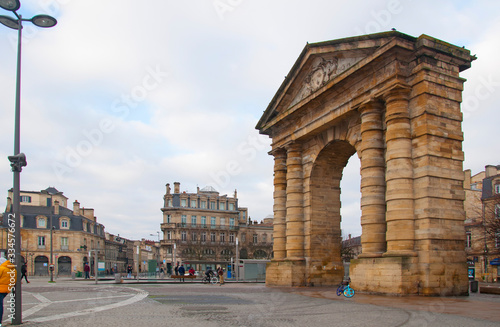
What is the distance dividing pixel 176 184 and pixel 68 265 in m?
23.3

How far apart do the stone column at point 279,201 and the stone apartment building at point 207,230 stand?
5193cm

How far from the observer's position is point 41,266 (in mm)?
71938

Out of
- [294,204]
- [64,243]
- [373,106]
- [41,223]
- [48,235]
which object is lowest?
[64,243]

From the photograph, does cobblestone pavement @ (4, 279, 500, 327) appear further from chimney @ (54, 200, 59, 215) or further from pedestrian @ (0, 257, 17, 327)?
chimney @ (54, 200, 59, 215)

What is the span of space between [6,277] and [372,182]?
51.0 ft

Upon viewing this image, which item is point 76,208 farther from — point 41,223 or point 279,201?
point 279,201

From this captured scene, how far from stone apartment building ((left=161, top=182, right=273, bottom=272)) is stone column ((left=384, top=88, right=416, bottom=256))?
2498 inches

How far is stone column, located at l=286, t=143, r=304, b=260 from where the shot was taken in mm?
28094

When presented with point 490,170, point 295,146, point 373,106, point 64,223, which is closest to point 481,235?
point 490,170

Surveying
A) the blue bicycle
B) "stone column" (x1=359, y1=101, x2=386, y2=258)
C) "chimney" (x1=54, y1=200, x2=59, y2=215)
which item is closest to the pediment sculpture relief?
"stone column" (x1=359, y1=101, x2=386, y2=258)

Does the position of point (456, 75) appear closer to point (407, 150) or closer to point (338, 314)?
point (407, 150)

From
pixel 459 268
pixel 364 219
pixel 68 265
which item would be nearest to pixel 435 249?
pixel 459 268

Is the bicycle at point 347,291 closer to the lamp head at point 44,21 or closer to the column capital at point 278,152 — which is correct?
the lamp head at point 44,21

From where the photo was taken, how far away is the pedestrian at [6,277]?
987 centimetres
